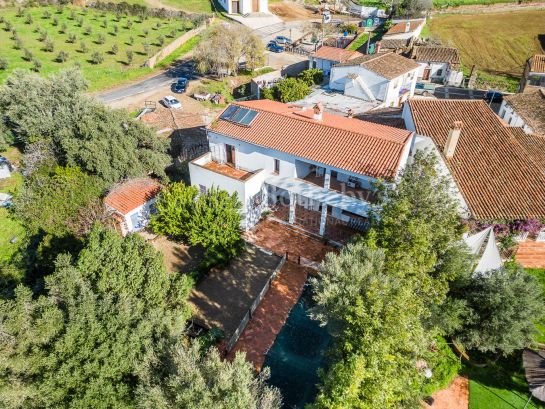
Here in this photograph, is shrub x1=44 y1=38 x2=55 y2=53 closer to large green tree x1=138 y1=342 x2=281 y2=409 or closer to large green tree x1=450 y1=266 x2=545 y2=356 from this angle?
large green tree x1=138 y1=342 x2=281 y2=409

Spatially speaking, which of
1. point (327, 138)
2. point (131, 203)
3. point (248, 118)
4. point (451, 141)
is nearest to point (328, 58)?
point (451, 141)

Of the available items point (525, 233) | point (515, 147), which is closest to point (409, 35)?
point (515, 147)

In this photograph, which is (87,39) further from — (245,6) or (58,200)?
(58,200)

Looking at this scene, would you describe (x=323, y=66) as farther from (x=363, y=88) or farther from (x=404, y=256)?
(x=404, y=256)

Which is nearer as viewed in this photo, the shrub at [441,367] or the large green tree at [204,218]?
the shrub at [441,367]

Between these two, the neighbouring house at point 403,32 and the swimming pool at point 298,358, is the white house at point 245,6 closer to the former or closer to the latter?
the neighbouring house at point 403,32

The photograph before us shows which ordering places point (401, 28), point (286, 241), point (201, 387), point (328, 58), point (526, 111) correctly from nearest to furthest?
point (201, 387) < point (286, 241) < point (526, 111) < point (328, 58) < point (401, 28)

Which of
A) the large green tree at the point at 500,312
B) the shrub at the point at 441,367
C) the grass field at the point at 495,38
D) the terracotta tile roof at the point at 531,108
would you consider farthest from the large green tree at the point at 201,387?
the grass field at the point at 495,38
